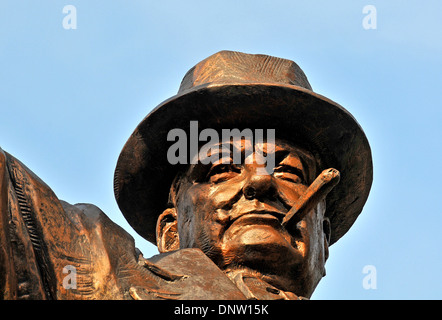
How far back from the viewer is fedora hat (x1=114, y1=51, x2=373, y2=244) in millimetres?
8445

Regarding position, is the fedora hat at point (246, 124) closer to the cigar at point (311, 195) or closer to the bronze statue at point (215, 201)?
the bronze statue at point (215, 201)

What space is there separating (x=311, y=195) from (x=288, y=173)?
0.58 meters

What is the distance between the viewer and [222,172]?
834 centimetres

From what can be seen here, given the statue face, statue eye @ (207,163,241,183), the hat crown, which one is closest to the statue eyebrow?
the statue face

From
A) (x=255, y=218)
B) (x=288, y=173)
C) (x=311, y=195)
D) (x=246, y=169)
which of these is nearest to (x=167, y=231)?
(x=246, y=169)

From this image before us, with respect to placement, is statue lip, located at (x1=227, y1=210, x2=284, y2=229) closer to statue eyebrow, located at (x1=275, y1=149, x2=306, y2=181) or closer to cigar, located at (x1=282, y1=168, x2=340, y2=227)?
cigar, located at (x1=282, y1=168, x2=340, y2=227)

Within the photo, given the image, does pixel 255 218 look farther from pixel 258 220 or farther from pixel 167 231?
pixel 167 231

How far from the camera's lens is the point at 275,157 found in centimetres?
844

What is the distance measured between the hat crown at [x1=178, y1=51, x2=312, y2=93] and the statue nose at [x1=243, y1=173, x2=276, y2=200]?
0.85m

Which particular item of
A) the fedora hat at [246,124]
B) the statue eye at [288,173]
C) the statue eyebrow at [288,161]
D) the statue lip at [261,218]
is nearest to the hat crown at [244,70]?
the fedora hat at [246,124]

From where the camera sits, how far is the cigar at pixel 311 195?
7848 millimetres

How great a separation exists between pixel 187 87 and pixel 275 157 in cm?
99
